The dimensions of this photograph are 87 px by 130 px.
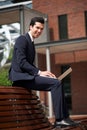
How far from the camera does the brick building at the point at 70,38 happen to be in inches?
931

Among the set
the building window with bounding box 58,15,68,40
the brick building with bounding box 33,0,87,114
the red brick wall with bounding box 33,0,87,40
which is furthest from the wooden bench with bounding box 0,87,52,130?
the building window with bounding box 58,15,68,40

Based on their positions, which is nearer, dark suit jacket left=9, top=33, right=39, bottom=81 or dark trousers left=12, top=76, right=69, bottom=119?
dark trousers left=12, top=76, right=69, bottom=119

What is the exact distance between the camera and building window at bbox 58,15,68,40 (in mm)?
24859

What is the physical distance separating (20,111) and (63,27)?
22.4m

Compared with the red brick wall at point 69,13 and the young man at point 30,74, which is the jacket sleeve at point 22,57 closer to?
the young man at point 30,74

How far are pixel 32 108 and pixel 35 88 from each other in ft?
0.79

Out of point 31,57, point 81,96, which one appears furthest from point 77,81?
point 31,57

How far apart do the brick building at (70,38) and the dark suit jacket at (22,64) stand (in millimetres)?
19511

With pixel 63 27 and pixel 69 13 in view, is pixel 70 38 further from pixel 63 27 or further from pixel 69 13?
pixel 69 13

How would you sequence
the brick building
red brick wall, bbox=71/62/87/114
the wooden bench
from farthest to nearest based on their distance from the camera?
the brick building, red brick wall, bbox=71/62/87/114, the wooden bench

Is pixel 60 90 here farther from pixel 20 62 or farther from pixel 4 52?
pixel 4 52

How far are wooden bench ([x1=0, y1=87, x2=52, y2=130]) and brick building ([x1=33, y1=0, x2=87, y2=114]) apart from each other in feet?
64.7

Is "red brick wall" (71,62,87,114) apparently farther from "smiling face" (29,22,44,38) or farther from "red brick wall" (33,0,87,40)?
"smiling face" (29,22,44,38)

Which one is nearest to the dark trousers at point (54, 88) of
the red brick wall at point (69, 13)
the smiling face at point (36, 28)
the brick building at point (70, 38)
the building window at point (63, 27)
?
the smiling face at point (36, 28)
